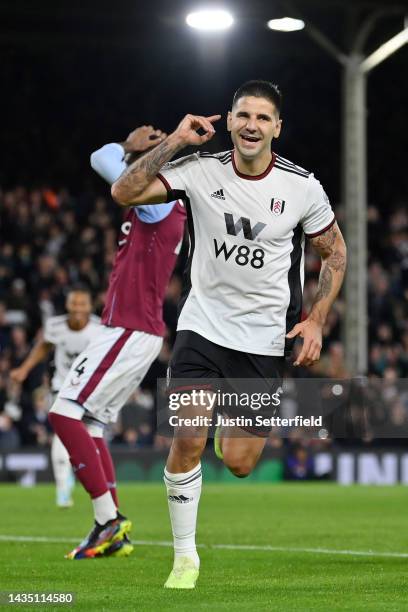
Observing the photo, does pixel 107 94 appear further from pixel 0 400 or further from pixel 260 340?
pixel 260 340

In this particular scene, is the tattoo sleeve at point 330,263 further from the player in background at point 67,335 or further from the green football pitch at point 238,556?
the player in background at point 67,335

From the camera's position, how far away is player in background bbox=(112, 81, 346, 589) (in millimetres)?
7109

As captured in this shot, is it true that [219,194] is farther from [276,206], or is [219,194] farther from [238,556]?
[238,556]

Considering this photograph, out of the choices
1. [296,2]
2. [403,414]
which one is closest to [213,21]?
[296,2]

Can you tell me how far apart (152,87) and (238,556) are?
26.3m

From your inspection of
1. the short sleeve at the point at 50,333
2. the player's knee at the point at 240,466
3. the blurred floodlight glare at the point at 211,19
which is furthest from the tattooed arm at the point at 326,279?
the blurred floodlight glare at the point at 211,19

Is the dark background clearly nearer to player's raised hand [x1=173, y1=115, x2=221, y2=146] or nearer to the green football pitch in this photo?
the green football pitch

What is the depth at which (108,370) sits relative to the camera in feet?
30.3

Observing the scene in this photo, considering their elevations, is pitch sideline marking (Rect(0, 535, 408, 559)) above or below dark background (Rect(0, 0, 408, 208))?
below

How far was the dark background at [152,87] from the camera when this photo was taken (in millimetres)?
29031

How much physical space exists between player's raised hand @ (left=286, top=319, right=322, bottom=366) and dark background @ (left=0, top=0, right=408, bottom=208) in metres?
20.1

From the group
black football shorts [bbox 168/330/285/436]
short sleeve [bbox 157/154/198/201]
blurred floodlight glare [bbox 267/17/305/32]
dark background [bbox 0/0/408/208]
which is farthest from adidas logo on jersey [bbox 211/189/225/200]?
dark background [bbox 0/0/408/208]

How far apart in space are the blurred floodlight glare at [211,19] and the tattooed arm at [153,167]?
12.6m

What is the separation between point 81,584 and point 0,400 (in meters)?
13.5
